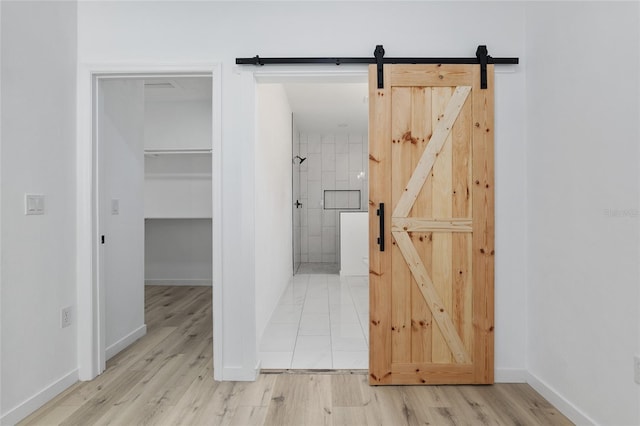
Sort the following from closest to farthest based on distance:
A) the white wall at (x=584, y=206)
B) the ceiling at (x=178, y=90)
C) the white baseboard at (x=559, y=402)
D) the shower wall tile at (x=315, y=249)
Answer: the white wall at (x=584, y=206), the white baseboard at (x=559, y=402), the ceiling at (x=178, y=90), the shower wall tile at (x=315, y=249)

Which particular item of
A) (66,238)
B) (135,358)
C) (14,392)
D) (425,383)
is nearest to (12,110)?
(66,238)

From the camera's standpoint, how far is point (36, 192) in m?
2.17

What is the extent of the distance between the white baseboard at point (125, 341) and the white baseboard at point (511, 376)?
2751 millimetres


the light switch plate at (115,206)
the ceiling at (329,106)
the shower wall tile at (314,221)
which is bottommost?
the shower wall tile at (314,221)

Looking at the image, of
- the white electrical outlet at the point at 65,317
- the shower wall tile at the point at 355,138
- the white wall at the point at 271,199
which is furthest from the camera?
the shower wall tile at the point at 355,138

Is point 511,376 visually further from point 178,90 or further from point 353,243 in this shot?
point 178,90

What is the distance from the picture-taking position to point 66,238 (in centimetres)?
240

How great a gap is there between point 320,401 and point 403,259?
991mm

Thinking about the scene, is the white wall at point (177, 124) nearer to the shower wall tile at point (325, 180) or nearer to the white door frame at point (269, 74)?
the white door frame at point (269, 74)

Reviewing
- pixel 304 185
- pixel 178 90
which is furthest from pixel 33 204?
pixel 304 185

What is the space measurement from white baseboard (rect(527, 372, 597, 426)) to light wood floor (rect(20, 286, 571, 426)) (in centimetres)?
4

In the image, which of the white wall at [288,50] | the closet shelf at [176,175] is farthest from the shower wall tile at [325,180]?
the white wall at [288,50]

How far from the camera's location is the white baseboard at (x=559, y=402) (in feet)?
6.25

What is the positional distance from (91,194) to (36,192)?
36 centimetres
